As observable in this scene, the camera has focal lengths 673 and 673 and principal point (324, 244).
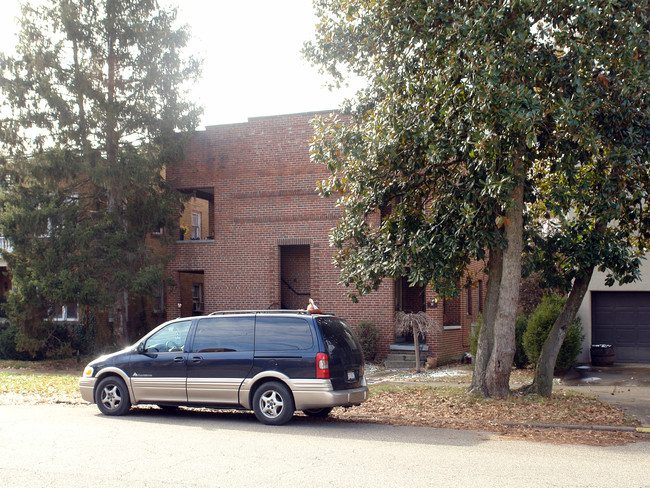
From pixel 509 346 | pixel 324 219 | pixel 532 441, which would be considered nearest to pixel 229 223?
pixel 324 219

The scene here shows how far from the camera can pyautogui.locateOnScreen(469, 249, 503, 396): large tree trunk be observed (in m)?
12.6

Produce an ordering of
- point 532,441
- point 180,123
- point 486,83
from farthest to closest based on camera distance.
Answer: point 180,123 → point 486,83 → point 532,441

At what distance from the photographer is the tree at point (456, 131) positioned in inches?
407

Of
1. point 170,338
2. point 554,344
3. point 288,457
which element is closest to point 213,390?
point 170,338

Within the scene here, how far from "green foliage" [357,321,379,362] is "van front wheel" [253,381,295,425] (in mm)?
10918

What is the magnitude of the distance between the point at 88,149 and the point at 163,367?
40.0 ft

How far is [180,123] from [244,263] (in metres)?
5.23

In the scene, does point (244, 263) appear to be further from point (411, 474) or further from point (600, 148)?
point (411, 474)

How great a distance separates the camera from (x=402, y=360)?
2081 centimetres

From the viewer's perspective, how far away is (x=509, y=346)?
11930 mm

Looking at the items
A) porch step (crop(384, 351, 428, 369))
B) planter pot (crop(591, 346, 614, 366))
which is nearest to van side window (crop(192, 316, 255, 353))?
porch step (crop(384, 351, 428, 369))

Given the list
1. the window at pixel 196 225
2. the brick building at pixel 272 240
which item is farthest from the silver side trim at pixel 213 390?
the window at pixel 196 225

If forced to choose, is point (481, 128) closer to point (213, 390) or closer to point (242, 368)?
point (242, 368)

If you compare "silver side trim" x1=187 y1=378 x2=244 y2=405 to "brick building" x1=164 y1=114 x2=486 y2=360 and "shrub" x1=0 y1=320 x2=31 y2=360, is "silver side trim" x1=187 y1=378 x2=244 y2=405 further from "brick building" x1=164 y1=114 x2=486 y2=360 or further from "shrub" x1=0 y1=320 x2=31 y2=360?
"shrub" x1=0 y1=320 x2=31 y2=360
